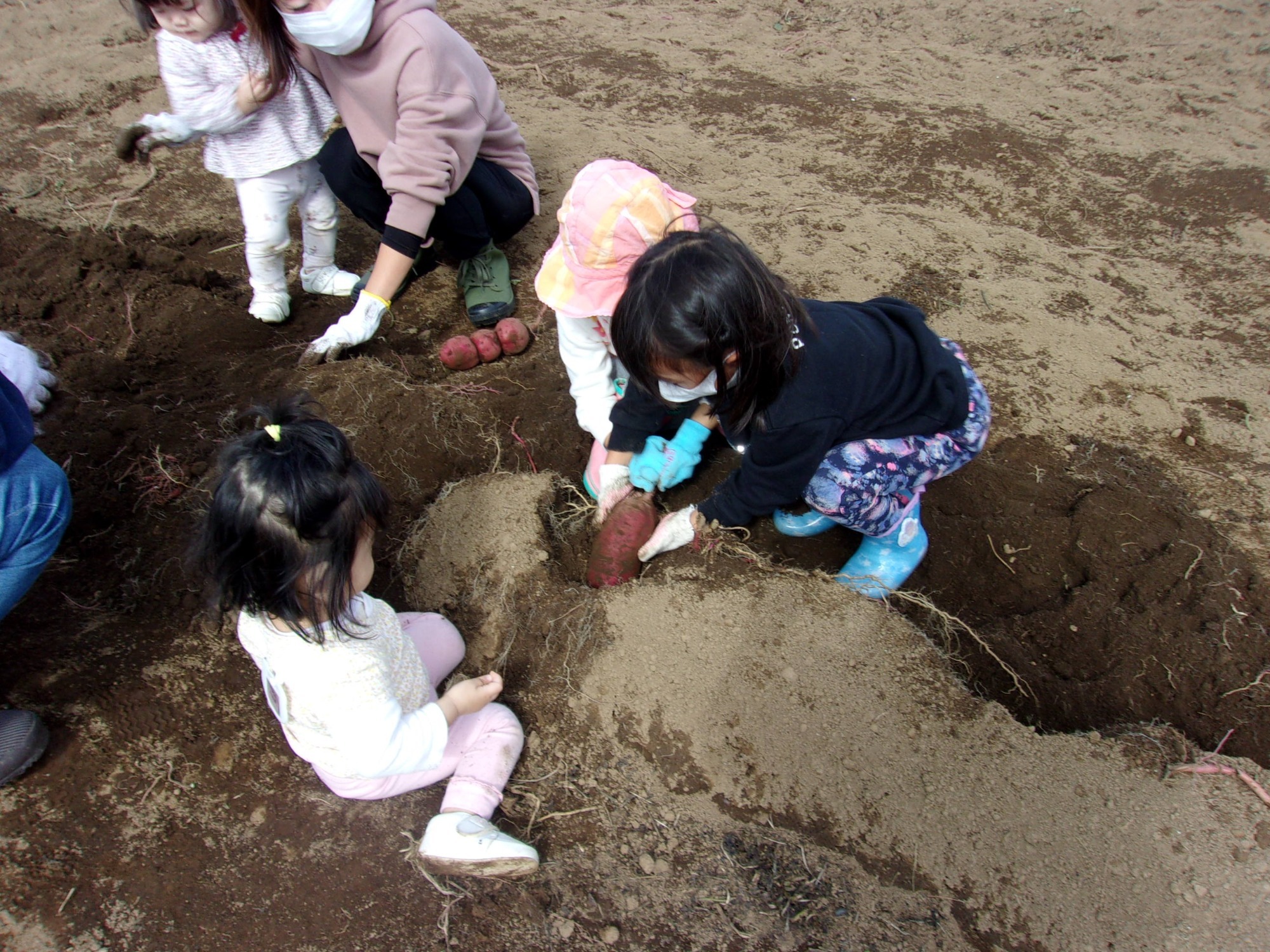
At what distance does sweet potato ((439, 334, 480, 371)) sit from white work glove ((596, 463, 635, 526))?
34.5 inches

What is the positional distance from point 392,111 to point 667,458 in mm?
1569

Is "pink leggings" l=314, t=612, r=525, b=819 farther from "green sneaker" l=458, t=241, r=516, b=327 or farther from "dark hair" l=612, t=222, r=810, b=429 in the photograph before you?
"green sneaker" l=458, t=241, r=516, b=327

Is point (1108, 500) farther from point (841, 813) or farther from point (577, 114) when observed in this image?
point (577, 114)

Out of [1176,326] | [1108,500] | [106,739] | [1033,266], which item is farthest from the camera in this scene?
[1033,266]

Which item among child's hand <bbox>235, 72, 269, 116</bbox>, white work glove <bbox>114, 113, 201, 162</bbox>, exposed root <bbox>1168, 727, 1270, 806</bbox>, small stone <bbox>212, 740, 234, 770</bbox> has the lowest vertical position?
small stone <bbox>212, 740, 234, 770</bbox>

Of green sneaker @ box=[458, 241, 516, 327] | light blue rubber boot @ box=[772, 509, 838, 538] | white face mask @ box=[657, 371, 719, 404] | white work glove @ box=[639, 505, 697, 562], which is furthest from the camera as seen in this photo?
green sneaker @ box=[458, 241, 516, 327]

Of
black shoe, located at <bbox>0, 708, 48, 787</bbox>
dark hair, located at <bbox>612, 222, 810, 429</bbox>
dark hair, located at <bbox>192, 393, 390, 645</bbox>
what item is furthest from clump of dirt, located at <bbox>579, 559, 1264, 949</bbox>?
black shoe, located at <bbox>0, 708, 48, 787</bbox>

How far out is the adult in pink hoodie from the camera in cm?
238

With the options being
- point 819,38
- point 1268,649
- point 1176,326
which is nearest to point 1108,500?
point 1268,649

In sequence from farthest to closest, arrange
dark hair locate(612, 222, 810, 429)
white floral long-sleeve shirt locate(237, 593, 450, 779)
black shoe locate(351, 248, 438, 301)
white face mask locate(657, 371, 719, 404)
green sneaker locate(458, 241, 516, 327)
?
black shoe locate(351, 248, 438, 301), green sneaker locate(458, 241, 516, 327), white face mask locate(657, 371, 719, 404), dark hair locate(612, 222, 810, 429), white floral long-sleeve shirt locate(237, 593, 450, 779)

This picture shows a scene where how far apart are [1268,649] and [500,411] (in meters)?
2.44

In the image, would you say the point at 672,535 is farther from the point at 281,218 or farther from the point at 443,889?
the point at 281,218

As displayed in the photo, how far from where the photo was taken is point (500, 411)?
278 cm

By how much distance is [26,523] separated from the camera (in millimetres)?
1767
